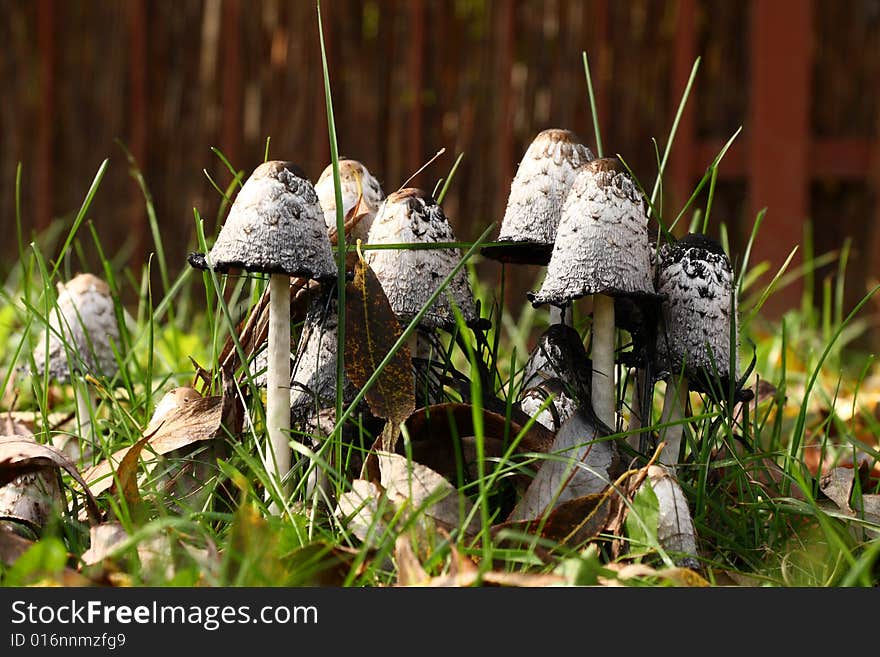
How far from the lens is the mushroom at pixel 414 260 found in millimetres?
1827

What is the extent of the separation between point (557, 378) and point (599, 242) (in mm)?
324

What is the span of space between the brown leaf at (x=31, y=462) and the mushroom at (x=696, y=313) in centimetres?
97

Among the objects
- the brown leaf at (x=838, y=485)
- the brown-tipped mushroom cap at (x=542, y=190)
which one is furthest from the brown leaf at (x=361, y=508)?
the brown leaf at (x=838, y=485)

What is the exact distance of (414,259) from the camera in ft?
6.04

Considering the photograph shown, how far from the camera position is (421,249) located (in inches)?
69.5

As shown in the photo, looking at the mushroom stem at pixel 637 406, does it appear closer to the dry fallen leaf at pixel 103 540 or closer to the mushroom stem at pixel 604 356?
the mushroom stem at pixel 604 356

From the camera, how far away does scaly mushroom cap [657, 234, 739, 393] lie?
1824 mm

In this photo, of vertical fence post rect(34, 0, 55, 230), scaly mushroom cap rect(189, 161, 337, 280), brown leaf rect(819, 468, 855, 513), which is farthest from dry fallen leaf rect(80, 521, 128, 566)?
vertical fence post rect(34, 0, 55, 230)

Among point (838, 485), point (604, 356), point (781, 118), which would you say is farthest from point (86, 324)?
point (781, 118)

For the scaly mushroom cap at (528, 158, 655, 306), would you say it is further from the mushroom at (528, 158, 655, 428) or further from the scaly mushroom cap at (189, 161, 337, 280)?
the scaly mushroom cap at (189, 161, 337, 280)

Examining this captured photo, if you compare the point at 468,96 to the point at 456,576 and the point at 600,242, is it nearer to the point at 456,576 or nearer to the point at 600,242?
the point at 600,242
